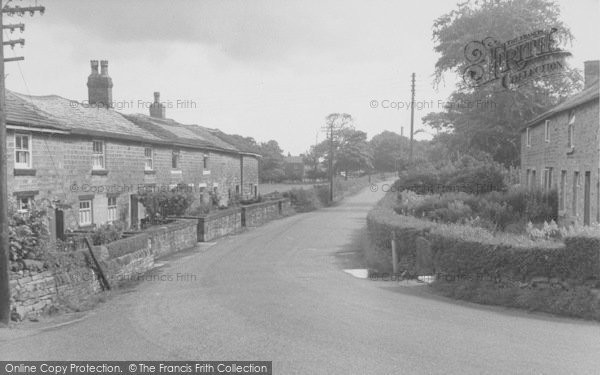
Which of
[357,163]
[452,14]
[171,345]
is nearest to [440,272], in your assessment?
[171,345]

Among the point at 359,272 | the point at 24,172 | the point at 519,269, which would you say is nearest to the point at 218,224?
the point at 24,172

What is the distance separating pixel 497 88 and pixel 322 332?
2920 centimetres

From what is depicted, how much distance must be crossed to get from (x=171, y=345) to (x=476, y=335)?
4683mm

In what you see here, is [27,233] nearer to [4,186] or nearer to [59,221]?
[4,186]

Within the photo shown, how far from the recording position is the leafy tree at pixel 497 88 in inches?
1302

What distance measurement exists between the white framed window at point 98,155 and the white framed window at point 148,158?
3.70m

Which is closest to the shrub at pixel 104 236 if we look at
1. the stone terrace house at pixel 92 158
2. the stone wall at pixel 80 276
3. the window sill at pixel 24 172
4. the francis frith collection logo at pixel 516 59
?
the stone wall at pixel 80 276

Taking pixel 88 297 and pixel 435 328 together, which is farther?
pixel 88 297

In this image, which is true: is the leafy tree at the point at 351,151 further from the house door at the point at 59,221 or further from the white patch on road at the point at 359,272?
the white patch on road at the point at 359,272

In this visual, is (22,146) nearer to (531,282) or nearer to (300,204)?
(531,282)

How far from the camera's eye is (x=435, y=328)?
332 inches

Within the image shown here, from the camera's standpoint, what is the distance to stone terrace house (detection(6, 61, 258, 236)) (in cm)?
1861

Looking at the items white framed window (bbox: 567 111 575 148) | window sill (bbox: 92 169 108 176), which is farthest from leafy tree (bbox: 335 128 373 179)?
white framed window (bbox: 567 111 575 148)

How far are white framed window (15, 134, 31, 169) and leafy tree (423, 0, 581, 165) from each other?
26.1m
